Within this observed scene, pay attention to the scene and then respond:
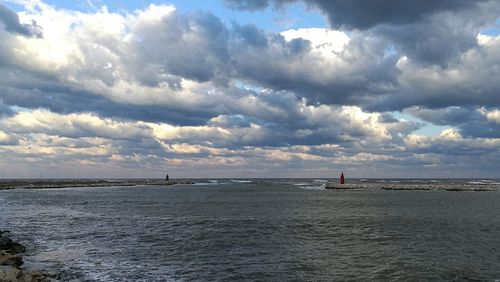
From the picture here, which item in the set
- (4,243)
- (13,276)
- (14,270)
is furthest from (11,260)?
(13,276)

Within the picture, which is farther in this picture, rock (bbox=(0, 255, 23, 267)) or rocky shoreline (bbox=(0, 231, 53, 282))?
rock (bbox=(0, 255, 23, 267))

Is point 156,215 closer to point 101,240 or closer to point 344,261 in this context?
point 101,240

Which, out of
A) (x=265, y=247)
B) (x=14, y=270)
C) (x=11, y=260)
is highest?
(x=14, y=270)

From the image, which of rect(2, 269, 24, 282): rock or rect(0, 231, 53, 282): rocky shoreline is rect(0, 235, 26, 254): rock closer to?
rect(0, 231, 53, 282): rocky shoreline

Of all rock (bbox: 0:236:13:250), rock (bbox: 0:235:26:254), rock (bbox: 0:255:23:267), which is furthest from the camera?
rock (bbox: 0:236:13:250)

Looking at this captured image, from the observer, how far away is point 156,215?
4988 centimetres

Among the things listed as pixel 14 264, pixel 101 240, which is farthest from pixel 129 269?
pixel 101 240

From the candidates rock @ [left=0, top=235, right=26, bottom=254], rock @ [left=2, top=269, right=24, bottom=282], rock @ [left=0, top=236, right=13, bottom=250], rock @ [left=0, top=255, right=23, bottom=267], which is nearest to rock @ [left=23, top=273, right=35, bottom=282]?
rock @ [left=2, top=269, right=24, bottom=282]

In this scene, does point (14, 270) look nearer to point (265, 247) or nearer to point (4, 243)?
point (4, 243)

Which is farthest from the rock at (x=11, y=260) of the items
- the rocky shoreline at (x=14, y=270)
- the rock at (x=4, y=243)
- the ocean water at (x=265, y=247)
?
the rock at (x=4, y=243)

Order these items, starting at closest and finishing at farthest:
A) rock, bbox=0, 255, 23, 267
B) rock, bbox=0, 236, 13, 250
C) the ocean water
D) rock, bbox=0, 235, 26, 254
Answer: the ocean water → rock, bbox=0, 255, 23, 267 → rock, bbox=0, 235, 26, 254 → rock, bbox=0, 236, 13, 250

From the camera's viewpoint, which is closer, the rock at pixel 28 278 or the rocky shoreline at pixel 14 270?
the rocky shoreline at pixel 14 270

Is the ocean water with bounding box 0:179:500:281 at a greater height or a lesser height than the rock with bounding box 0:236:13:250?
lesser

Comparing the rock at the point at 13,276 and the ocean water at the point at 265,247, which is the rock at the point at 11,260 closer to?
the ocean water at the point at 265,247
